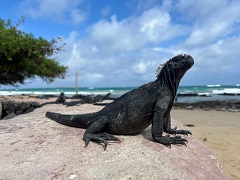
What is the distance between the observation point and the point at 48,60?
14391mm

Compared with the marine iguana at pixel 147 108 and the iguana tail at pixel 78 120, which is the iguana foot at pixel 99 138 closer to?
the marine iguana at pixel 147 108

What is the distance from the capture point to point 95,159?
3.24m

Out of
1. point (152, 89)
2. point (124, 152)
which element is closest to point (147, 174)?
point (124, 152)

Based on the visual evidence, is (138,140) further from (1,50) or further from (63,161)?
(1,50)

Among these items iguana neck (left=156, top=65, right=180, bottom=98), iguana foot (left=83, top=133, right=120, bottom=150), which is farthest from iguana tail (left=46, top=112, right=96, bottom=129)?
iguana neck (left=156, top=65, right=180, bottom=98)

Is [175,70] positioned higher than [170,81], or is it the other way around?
[175,70]

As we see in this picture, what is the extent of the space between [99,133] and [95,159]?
888 millimetres

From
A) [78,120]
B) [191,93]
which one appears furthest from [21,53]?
[191,93]

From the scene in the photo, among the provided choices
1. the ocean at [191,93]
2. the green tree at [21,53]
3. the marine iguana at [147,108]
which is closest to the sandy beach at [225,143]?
the marine iguana at [147,108]

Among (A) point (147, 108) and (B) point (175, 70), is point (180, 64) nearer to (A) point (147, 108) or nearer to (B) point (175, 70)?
(B) point (175, 70)

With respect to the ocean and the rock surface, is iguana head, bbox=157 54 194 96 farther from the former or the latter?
the ocean

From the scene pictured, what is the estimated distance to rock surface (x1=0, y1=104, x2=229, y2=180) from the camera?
2.89m

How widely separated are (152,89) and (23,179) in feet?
7.75

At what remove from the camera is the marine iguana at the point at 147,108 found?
400 cm
